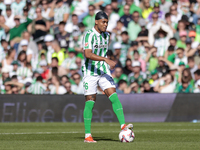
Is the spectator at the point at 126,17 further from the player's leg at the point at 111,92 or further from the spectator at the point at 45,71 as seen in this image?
the player's leg at the point at 111,92

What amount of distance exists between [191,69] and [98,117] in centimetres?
348

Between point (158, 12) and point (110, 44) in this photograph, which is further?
point (158, 12)

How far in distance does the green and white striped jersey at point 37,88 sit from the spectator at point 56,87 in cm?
28

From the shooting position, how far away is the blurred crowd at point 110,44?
14.2 m

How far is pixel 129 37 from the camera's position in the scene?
51.4ft

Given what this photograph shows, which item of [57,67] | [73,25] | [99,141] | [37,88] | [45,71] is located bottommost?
[99,141]

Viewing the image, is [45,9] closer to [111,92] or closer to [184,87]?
[184,87]

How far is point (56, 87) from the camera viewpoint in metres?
14.4

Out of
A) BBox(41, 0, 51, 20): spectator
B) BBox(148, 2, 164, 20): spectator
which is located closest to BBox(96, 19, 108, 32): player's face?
BBox(148, 2, 164, 20): spectator

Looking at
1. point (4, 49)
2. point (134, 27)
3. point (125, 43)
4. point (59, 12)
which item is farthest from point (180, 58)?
point (4, 49)

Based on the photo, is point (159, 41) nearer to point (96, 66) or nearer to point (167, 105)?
point (167, 105)

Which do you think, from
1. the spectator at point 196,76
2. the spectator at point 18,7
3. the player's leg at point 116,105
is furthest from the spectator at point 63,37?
the player's leg at point 116,105

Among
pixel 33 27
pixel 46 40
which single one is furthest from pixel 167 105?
pixel 33 27

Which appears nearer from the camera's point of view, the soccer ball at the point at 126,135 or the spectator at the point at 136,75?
the soccer ball at the point at 126,135
